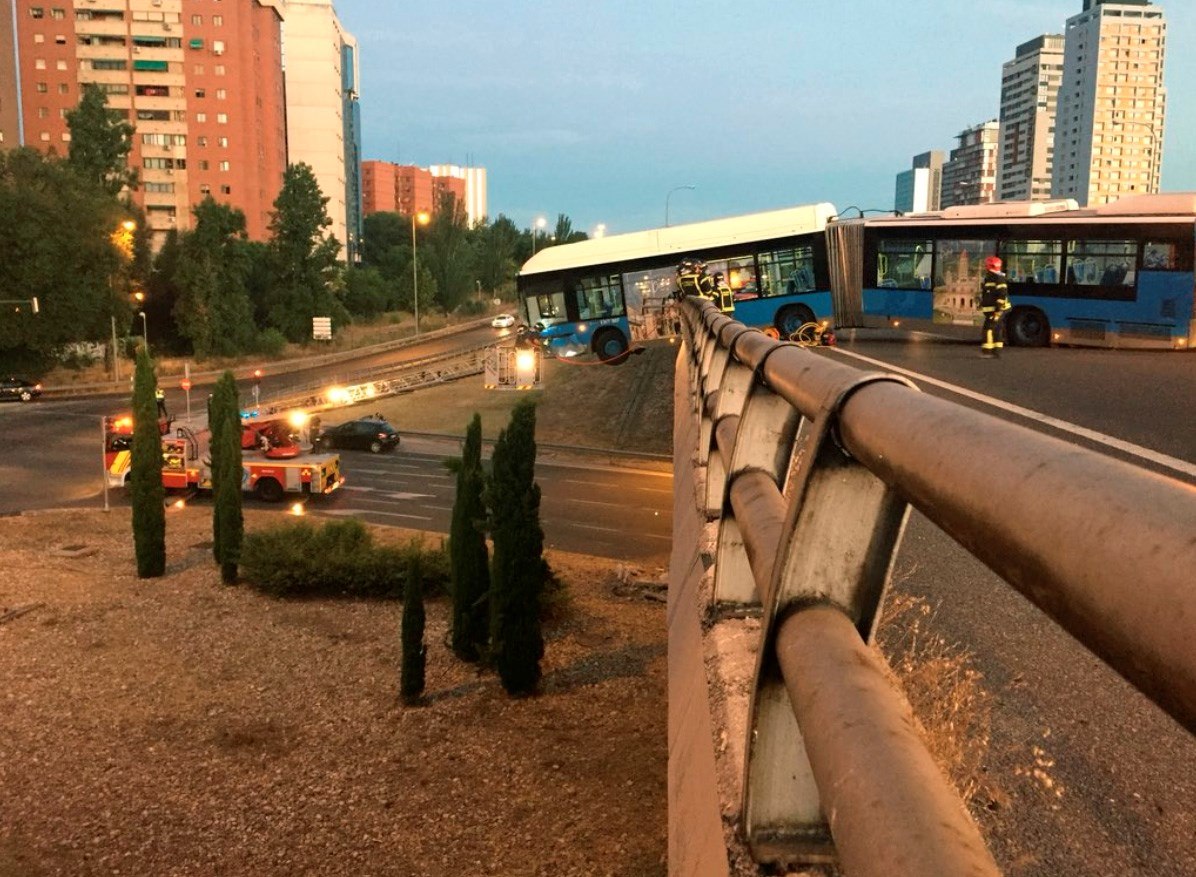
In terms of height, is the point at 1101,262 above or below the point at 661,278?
above

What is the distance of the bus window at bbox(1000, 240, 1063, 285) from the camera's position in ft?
75.3

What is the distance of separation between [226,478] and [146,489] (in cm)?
199

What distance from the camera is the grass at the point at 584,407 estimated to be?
39469 mm

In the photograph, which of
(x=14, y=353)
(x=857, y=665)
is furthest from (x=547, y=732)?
(x=14, y=353)

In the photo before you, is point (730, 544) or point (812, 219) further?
point (812, 219)

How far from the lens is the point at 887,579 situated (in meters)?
1.58

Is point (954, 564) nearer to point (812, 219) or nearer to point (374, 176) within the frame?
point (812, 219)

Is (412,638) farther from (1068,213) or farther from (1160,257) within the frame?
(1068,213)

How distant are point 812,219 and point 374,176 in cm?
17995

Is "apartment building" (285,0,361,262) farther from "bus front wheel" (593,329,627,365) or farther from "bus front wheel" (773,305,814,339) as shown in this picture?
"bus front wheel" (773,305,814,339)

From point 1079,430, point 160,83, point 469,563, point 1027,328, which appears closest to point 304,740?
point 469,563

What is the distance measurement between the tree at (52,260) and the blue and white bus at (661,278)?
39492mm

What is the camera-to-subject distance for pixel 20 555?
2556 centimetres

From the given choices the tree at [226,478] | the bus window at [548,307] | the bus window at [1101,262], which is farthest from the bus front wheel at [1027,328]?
the tree at [226,478]
